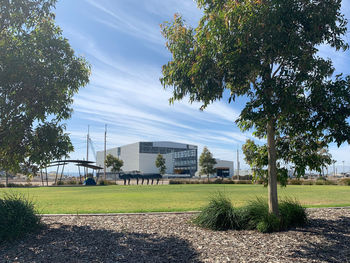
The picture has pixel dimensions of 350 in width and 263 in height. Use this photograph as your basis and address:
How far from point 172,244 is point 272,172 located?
2.76m

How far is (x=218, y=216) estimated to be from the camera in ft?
22.0

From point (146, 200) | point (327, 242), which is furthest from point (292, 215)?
point (146, 200)

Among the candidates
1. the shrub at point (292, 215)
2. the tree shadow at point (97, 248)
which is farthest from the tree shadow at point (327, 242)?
the tree shadow at point (97, 248)

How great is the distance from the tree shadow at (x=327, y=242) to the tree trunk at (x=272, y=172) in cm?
84

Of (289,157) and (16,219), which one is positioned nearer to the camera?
(16,219)

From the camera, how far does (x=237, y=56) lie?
221 inches

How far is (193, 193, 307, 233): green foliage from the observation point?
643cm

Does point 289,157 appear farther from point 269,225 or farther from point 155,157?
point 155,157

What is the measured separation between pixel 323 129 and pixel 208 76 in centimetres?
271

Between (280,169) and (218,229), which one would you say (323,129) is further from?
(218,229)

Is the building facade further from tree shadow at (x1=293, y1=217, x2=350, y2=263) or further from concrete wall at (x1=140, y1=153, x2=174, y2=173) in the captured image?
tree shadow at (x1=293, y1=217, x2=350, y2=263)

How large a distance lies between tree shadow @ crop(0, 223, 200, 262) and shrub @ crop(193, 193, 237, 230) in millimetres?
1059

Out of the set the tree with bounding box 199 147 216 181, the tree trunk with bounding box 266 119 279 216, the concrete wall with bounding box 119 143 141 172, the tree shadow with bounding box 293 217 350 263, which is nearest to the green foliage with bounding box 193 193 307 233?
the tree trunk with bounding box 266 119 279 216

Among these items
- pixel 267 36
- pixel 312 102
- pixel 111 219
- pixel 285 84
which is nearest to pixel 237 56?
pixel 267 36
